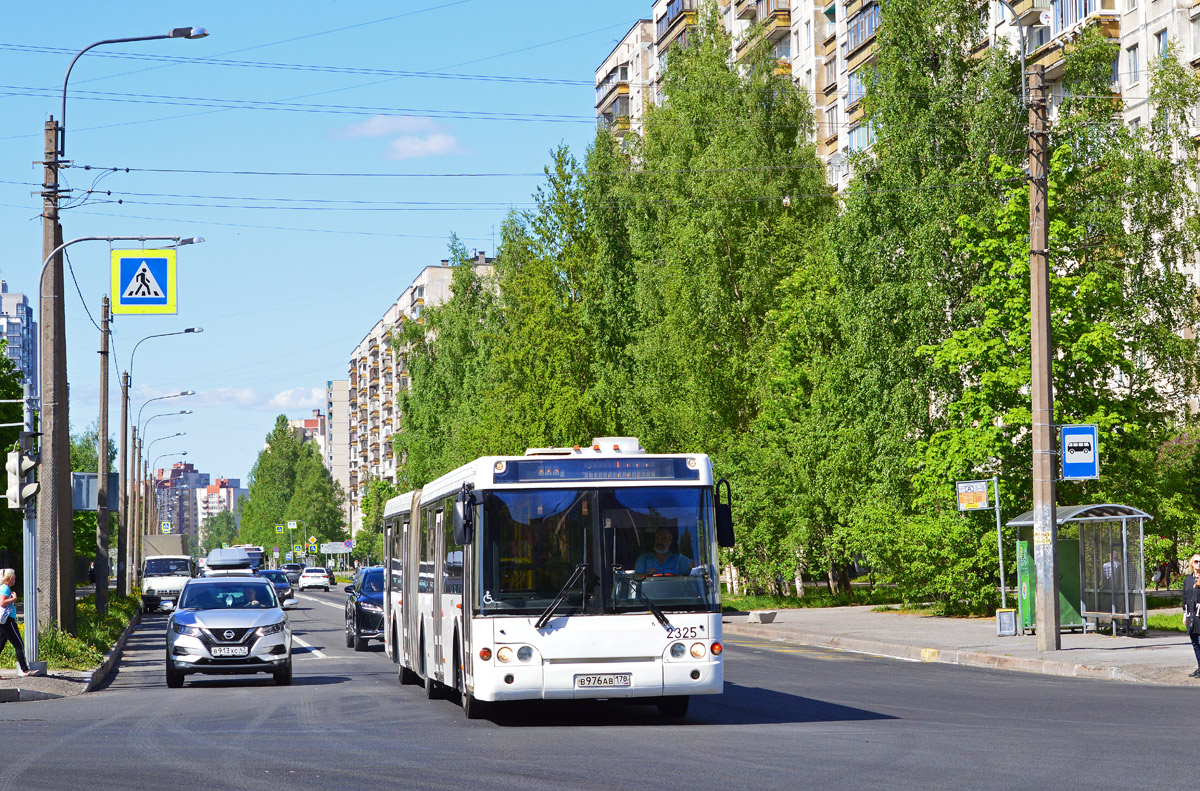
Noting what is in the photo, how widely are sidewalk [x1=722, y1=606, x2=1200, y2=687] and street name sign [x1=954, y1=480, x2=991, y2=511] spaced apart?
247 cm

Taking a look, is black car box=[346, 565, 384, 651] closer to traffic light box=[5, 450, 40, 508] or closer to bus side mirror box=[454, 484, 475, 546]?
traffic light box=[5, 450, 40, 508]

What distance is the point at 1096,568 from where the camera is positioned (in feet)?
91.2

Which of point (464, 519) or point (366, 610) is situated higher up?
point (464, 519)

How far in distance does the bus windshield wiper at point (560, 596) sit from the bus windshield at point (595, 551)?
0.8 inches

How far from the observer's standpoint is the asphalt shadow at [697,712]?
1589 cm

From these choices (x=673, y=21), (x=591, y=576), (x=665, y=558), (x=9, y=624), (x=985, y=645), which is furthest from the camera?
(x=673, y=21)

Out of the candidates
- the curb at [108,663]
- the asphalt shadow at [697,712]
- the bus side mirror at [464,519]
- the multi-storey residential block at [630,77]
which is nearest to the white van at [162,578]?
the curb at [108,663]

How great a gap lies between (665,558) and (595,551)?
71cm

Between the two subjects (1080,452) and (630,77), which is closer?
(1080,452)

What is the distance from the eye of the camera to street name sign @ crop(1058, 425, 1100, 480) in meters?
25.0

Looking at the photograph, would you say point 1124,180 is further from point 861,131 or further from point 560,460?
point 560,460

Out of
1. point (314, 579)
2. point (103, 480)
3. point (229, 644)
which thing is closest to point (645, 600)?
point (229, 644)

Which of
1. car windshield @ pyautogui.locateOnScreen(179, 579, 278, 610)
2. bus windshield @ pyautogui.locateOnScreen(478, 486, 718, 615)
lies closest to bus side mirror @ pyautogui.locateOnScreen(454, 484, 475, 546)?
bus windshield @ pyautogui.locateOnScreen(478, 486, 718, 615)

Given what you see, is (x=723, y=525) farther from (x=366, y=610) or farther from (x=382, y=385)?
(x=382, y=385)
